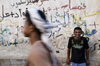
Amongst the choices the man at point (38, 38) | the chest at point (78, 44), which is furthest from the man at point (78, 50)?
the man at point (38, 38)

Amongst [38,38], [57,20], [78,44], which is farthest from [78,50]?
[38,38]

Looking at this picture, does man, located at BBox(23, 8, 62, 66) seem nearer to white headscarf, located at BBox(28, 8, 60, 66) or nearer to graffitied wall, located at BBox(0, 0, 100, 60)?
white headscarf, located at BBox(28, 8, 60, 66)

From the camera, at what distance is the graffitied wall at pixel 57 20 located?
4.95 m

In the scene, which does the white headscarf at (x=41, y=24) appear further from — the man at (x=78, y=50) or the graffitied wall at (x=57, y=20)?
the graffitied wall at (x=57, y=20)

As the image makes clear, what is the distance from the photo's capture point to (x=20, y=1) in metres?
5.45

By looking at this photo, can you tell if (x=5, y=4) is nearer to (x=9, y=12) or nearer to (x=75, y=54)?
(x=9, y=12)

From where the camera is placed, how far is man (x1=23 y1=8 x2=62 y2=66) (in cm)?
135

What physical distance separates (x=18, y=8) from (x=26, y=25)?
13.1 ft

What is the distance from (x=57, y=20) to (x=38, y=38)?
3.63 meters

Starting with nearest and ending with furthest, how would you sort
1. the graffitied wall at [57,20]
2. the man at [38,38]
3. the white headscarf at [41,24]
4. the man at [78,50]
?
Result: the man at [38,38]
the white headscarf at [41,24]
the man at [78,50]
the graffitied wall at [57,20]

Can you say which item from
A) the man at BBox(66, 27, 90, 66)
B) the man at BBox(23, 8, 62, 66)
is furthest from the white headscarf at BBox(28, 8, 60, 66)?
the man at BBox(66, 27, 90, 66)

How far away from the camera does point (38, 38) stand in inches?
63.4

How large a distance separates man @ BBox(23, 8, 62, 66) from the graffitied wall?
3506 mm

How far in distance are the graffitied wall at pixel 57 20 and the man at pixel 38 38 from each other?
11.5 ft
